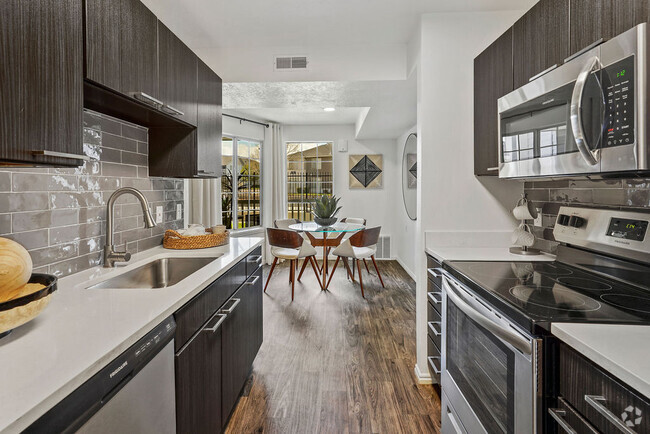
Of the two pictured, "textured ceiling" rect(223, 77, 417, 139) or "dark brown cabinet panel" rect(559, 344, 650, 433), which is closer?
"dark brown cabinet panel" rect(559, 344, 650, 433)

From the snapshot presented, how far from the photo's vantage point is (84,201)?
5.05 ft

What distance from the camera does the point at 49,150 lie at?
96 centimetres

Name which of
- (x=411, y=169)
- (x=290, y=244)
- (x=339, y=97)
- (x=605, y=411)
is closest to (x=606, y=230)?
(x=605, y=411)

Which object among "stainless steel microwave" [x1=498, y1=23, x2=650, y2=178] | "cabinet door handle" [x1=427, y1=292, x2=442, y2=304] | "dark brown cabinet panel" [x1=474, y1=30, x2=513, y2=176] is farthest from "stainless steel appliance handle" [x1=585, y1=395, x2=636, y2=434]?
"dark brown cabinet panel" [x1=474, y1=30, x2=513, y2=176]

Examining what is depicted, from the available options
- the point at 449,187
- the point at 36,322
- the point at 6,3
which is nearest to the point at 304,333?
the point at 449,187

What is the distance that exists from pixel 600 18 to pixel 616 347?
1146 millimetres

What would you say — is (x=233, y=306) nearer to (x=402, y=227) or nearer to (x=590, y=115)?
(x=590, y=115)

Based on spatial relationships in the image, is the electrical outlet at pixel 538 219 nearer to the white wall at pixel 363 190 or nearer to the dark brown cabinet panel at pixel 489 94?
the dark brown cabinet panel at pixel 489 94

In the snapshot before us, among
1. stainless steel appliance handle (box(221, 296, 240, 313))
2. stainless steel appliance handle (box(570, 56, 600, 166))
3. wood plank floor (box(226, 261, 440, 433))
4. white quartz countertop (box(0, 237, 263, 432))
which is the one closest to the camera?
white quartz countertop (box(0, 237, 263, 432))

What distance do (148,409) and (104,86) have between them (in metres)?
1.11

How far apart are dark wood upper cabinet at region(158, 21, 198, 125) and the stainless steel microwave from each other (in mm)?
1745

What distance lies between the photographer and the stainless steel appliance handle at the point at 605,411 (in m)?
0.70

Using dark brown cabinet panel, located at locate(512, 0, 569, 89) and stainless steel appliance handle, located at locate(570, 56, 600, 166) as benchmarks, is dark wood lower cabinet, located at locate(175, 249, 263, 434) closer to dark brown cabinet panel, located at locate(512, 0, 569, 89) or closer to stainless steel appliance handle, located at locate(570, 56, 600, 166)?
stainless steel appliance handle, located at locate(570, 56, 600, 166)

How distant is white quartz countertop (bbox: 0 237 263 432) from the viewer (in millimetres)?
599
